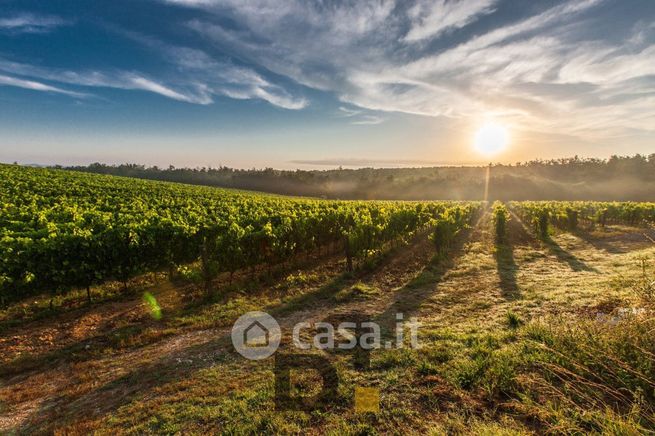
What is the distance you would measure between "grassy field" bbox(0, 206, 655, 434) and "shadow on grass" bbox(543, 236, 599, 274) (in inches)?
47.6

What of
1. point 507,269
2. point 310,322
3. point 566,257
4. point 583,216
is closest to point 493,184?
A: point 583,216

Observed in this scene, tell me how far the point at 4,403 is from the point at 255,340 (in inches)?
184

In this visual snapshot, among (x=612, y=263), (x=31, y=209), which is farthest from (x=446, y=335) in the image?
(x=31, y=209)

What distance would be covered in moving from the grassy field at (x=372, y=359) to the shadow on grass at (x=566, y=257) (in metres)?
1.21

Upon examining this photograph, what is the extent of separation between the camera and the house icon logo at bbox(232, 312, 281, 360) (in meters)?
7.18

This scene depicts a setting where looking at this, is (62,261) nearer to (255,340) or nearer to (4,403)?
(4,403)

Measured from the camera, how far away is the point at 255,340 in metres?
7.83

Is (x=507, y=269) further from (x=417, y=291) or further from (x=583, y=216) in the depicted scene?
(x=583, y=216)

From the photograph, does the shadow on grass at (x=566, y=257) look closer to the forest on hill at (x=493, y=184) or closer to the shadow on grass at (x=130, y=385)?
the shadow on grass at (x=130, y=385)

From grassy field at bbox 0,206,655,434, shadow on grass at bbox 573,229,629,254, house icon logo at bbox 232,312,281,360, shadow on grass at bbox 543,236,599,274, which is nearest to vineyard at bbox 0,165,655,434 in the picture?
grassy field at bbox 0,206,655,434

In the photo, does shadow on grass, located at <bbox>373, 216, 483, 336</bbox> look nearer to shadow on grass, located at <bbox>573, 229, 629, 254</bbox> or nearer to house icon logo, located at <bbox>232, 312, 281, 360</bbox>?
house icon logo, located at <bbox>232, 312, 281, 360</bbox>

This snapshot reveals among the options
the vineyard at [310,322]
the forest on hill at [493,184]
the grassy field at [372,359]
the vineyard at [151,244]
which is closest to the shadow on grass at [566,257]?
the vineyard at [310,322]

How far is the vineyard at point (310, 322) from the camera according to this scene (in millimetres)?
4762

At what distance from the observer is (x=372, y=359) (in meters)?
6.59
